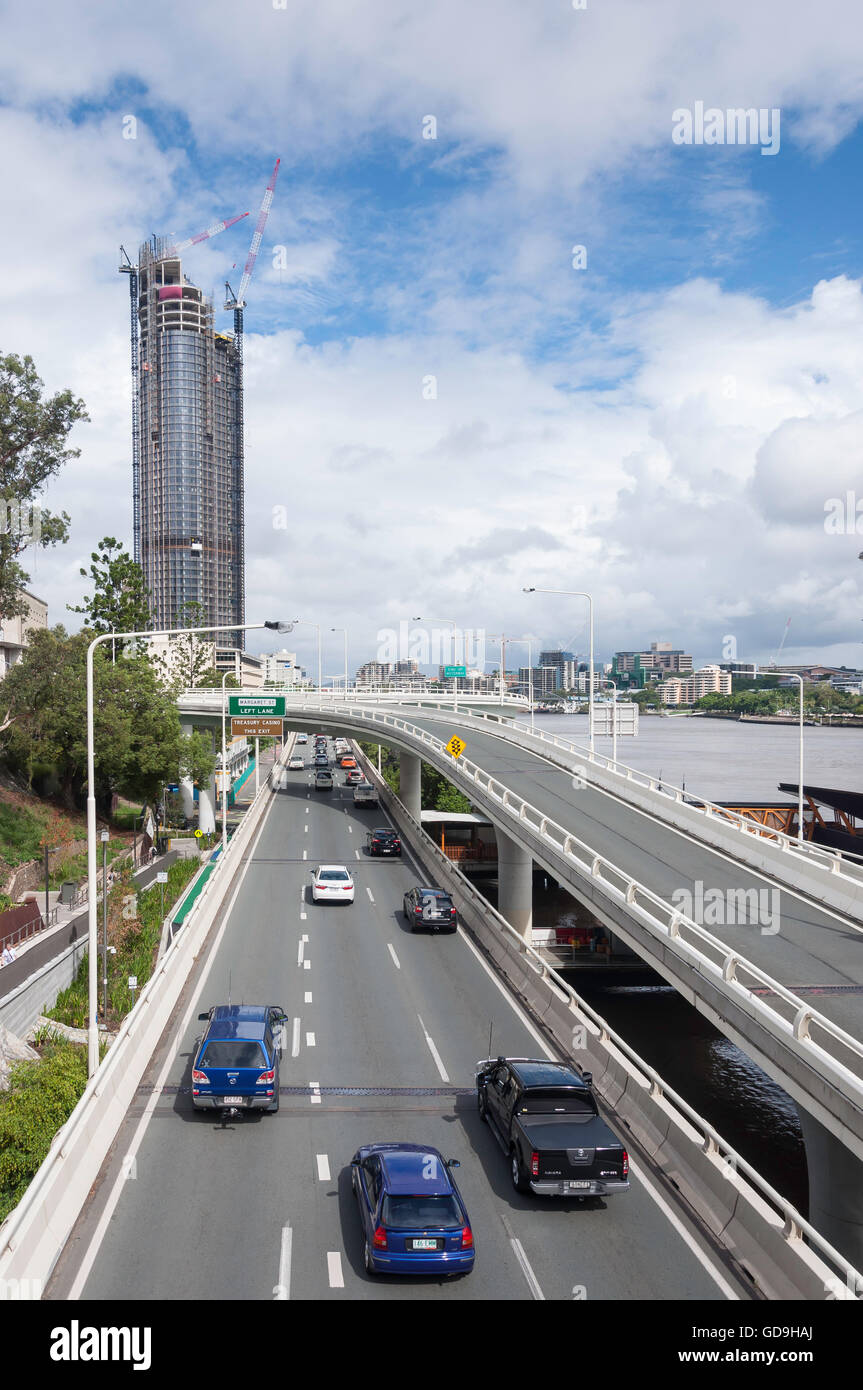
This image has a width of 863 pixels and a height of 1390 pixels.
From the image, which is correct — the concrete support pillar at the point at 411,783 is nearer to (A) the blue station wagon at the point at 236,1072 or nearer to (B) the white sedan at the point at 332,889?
(B) the white sedan at the point at 332,889

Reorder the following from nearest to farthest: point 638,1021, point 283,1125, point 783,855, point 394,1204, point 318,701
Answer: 1. point 394,1204
2. point 283,1125
3. point 783,855
4. point 638,1021
5. point 318,701

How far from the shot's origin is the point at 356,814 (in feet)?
213

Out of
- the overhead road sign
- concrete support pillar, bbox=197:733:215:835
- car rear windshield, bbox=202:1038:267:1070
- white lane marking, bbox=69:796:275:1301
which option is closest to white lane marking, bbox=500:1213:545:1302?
white lane marking, bbox=69:796:275:1301

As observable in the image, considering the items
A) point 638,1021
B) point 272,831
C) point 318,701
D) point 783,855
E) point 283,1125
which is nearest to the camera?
point 283,1125

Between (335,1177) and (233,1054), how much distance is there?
353cm

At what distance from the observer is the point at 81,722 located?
50562 millimetres

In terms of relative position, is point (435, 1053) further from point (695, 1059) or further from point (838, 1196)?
point (695, 1059)

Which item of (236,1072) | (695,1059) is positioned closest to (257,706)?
(695,1059)

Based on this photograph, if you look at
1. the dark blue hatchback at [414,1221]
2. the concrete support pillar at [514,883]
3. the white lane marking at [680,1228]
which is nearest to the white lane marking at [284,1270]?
the dark blue hatchback at [414,1221]

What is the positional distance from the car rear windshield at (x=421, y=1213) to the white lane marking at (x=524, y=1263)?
1.19 meters

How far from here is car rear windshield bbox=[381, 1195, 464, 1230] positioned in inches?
475

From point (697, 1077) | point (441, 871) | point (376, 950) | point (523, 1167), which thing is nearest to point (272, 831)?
point (441, 871)

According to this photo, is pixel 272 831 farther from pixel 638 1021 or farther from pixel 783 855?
pixel 783 855
